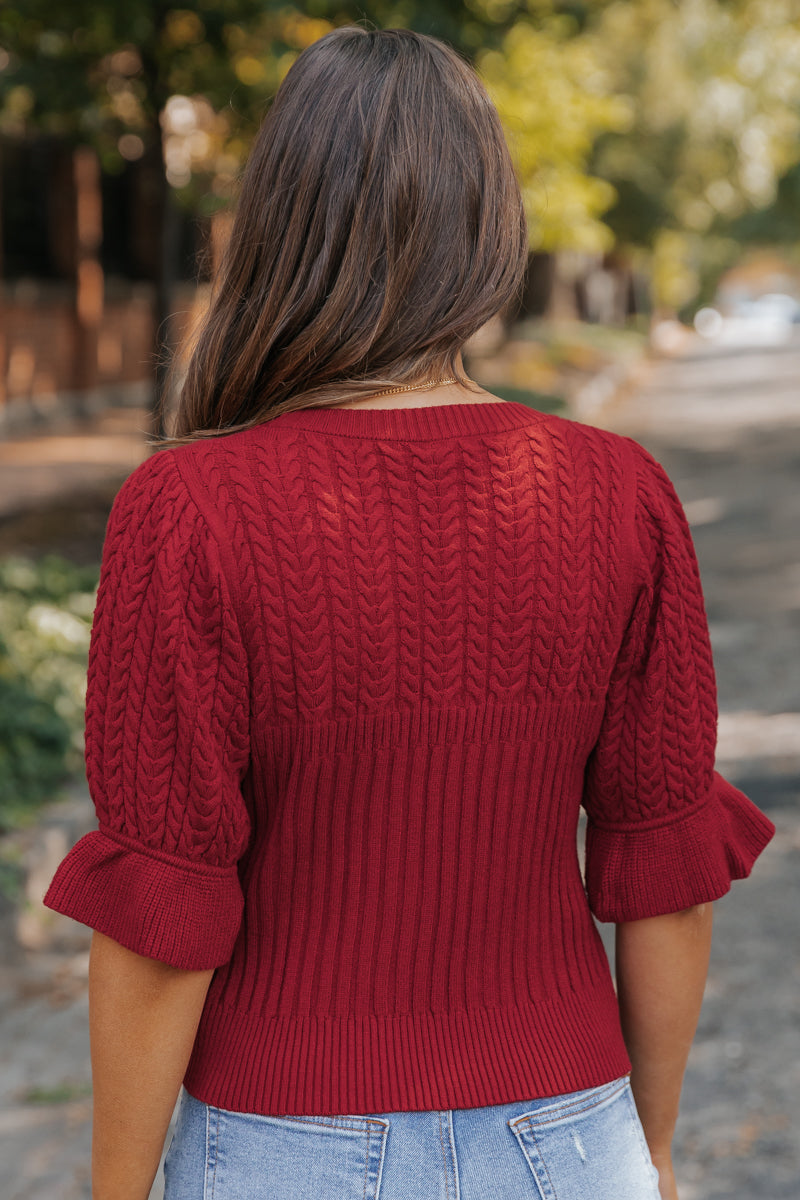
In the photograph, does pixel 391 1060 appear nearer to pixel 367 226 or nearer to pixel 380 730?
pixel 380 730

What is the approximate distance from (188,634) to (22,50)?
9.52 metres

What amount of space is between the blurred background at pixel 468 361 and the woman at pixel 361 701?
0.27 m

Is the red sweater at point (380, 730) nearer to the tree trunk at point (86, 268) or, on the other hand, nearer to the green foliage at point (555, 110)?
the green foliage at point (555, 110)

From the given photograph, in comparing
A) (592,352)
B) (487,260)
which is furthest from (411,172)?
(592,352)

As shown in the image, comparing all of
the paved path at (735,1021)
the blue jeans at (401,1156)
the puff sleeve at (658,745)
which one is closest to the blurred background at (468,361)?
the paved path at (735,1021)

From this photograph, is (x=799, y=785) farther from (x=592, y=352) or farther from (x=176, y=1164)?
(x=592, y=352)

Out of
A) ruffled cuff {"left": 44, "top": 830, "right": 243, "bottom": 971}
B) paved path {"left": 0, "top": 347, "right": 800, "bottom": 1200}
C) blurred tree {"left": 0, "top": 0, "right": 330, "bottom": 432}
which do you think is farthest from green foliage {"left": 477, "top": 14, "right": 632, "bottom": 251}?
ruffled cuff {"left": 44, "top": 830, "right": 243, "bottom": 971}

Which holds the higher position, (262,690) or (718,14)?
(718,14)

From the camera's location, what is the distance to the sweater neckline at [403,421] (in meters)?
1.23

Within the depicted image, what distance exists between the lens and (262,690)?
119cm

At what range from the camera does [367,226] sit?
3.99 ft

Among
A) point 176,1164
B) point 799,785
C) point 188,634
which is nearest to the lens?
point 188,634

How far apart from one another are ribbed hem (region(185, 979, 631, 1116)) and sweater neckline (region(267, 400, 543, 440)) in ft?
1.80

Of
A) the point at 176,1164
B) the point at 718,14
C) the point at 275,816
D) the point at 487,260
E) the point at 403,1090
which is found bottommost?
the point at 176,1164
